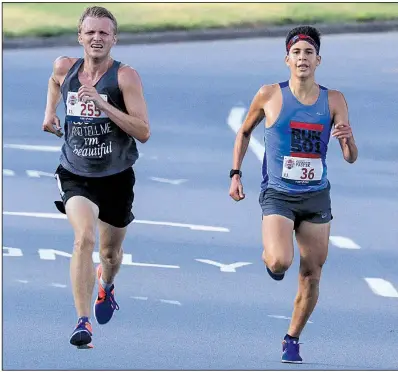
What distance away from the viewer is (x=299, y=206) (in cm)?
1227

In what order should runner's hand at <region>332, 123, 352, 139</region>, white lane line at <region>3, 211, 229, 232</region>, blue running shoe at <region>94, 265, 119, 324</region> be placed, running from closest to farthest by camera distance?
runner's hand at <region>332, 123, 352, 139</region> < blue running shoe at <region>94, 265, 119, 324</region> < white lane line at <region>3, 211, 229, 232</region>

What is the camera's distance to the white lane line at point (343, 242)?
55.6 feet

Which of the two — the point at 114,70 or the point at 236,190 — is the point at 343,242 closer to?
the point at 236,190

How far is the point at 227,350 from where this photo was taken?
12.7 meters

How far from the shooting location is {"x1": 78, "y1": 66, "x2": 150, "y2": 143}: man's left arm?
39.7 feet

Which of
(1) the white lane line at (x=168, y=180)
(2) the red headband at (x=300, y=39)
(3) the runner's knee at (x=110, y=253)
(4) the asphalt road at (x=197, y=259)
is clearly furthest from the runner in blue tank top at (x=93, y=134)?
(1) the white lane line at (x=168, y=180)

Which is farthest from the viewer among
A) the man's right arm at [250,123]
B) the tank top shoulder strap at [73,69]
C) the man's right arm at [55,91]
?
the man's right arm at [55,91]

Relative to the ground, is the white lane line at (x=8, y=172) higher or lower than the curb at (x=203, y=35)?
lower

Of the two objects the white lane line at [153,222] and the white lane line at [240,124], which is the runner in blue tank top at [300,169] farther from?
the white lane line at [240,124]

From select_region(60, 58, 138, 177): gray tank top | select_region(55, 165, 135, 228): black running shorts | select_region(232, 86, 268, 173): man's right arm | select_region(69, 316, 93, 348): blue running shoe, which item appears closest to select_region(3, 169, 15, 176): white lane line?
select_region(55, 165, 135, 228): black running shorts

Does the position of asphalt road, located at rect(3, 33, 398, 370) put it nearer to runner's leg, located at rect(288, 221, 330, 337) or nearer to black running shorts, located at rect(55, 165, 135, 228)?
runner's leg, located at rect(288, 221, 330, 337)

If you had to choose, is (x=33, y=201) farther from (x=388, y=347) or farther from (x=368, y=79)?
(x=368, y=79)

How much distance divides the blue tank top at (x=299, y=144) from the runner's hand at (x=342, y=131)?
0.17 m

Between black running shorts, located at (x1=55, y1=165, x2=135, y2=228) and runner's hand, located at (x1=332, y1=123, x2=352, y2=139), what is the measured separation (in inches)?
59.0
